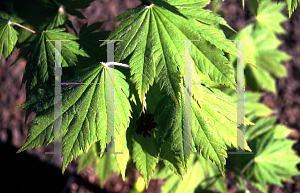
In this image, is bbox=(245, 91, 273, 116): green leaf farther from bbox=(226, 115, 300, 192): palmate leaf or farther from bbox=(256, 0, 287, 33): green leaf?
bbox=(256, 0, 287, 33): green leaf

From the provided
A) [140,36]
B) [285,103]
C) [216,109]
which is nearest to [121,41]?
[140,36]

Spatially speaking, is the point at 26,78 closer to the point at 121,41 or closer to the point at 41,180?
the point at 121,41

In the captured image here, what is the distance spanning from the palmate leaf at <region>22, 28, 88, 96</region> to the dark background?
6.89ft

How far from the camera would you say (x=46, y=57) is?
99cm

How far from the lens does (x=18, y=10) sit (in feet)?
3.81

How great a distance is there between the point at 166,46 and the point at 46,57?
1.81ft

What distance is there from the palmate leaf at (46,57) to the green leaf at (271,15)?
1.83 meters

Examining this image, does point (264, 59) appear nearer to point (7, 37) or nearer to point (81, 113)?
point (81, 113)

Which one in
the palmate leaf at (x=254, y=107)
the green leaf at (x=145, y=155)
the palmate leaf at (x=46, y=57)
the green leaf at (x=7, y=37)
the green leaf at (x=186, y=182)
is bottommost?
the green leaf at (x=186, y=182)

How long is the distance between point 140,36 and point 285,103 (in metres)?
2.87

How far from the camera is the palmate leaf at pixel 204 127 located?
2.89 feet

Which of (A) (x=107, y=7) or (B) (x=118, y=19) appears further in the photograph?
(A) (x=107, y=7)

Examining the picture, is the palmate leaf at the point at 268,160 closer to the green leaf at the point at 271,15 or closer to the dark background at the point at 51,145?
the green leaf at the point at 271,15

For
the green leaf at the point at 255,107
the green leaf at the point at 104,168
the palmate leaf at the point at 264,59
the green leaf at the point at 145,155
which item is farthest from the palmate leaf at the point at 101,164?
the palmate leaf at the point at 264,59
